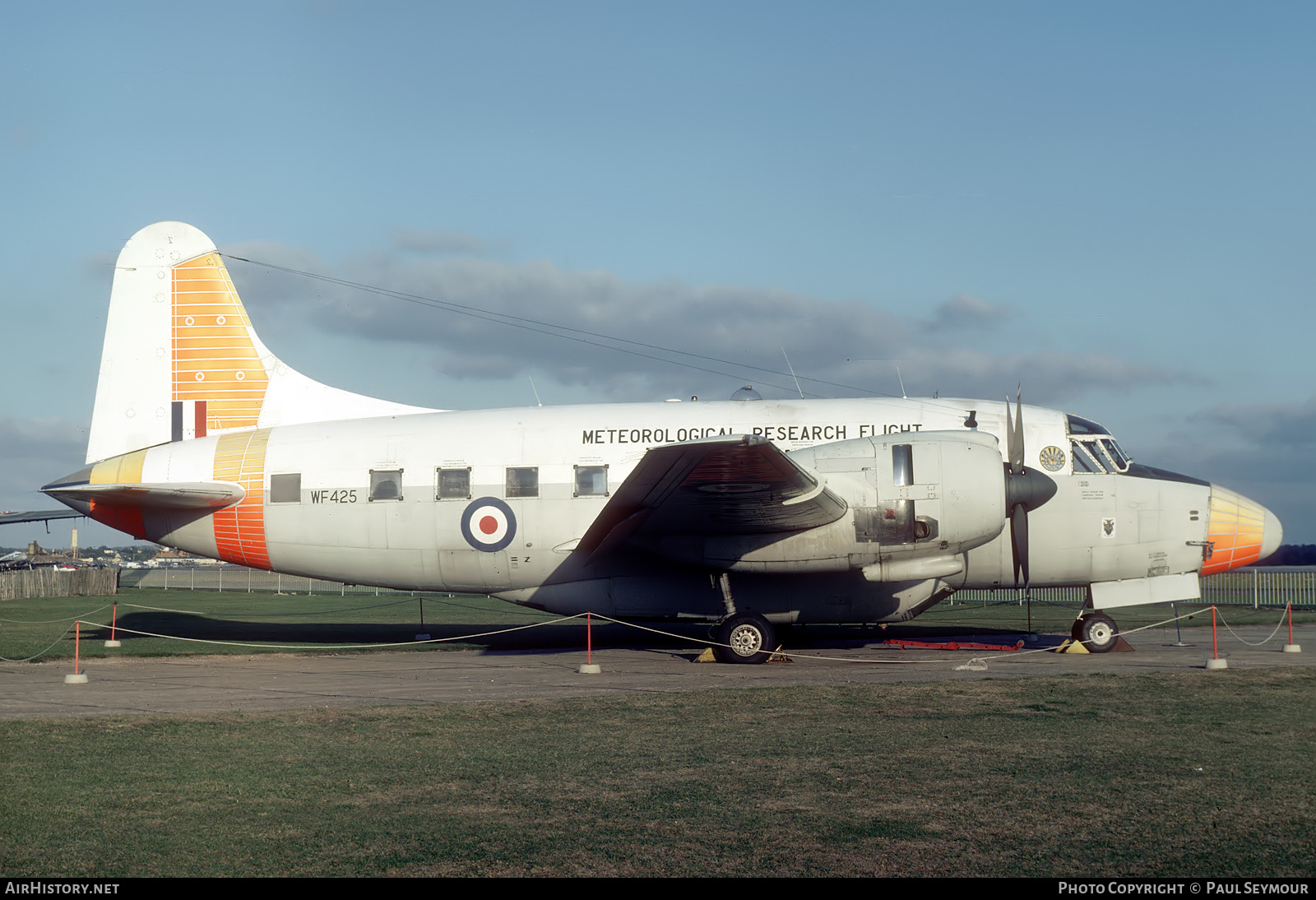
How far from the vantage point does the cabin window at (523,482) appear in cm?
1711

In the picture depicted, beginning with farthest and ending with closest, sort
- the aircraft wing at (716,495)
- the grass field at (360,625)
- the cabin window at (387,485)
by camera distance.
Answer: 1. the grass field at (360,625)
2. the cabin window at (387,485)
3. the aircraft wing at (716,495)

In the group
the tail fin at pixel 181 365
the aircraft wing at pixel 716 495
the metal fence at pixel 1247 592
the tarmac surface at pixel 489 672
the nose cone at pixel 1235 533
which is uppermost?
the tail fin at pixel 181 365

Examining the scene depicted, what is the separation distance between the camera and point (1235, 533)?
56.4 ft

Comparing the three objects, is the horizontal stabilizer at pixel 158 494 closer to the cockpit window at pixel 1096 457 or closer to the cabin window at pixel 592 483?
the cabin window at pixel 592 483

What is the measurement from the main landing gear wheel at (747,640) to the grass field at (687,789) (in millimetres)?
4084


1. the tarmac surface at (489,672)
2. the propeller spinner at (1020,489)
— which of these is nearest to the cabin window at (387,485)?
the tarmac surface at (489,672)

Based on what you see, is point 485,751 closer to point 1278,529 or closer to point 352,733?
point 352,733

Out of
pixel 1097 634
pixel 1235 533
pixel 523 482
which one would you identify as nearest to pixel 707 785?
pixel 523 482

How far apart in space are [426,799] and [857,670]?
8.71 metres

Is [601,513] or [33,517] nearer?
[601,513]

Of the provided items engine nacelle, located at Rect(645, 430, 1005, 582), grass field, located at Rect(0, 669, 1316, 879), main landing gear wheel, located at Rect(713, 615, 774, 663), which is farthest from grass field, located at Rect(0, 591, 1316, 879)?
main landing gear wheel, located at Rect(713, 615, 774, 663)

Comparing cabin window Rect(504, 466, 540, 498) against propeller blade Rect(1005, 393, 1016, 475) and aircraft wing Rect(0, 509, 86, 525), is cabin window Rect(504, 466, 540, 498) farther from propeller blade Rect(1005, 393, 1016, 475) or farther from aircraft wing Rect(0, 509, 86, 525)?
aircraft wing Rect(0, 509, 86, 525)

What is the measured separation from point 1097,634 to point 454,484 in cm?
1074

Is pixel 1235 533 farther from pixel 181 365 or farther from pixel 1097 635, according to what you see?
pixel 181 365
